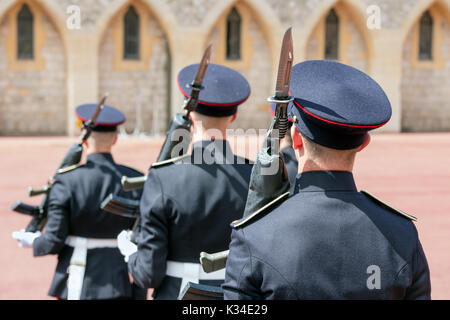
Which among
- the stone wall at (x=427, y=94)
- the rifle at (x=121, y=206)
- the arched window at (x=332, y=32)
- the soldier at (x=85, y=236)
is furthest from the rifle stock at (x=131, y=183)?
the stone wall at (x=427, y=94)

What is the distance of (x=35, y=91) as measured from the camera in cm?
1711

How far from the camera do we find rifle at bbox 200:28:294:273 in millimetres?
1584

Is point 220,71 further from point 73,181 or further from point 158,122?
point 158,122

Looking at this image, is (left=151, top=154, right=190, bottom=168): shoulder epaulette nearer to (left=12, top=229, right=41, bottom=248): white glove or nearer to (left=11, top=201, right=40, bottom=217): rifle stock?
(left=12, top=229, right=41, bottom=248): white glove

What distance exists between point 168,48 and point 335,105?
53.9 ft

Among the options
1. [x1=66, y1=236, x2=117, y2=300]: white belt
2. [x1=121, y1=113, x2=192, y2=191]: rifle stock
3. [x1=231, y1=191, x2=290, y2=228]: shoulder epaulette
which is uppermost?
[x1=121, y1=113, x2=192, y2=191]: rifle stock

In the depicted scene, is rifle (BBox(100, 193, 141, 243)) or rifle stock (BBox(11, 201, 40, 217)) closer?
rifle (BBox(100, 193, 141, 243))

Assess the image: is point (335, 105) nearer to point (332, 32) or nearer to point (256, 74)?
point (256, 74)

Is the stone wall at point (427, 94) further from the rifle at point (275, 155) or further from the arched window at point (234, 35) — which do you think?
the rifle at point (275, 155)

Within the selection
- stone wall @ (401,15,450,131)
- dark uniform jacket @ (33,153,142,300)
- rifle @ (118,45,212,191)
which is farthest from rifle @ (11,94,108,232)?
stone wall @ (401,15,450,131)

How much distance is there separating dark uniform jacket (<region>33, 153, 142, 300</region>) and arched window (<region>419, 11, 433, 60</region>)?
57.8ft

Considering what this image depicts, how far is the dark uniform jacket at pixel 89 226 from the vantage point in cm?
332

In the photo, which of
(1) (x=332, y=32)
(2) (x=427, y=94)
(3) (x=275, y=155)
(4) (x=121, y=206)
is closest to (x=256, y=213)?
(3) (x=275, y=155)

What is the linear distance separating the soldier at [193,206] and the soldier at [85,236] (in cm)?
71
